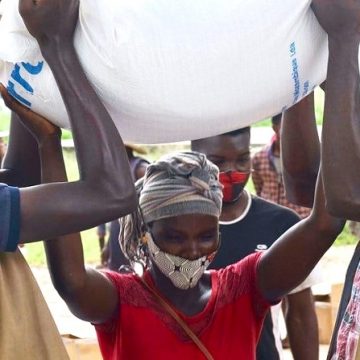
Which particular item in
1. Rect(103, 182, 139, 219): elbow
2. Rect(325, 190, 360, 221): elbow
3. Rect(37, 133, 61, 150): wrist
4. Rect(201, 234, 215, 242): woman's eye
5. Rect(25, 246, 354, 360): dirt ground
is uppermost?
Rect(37, 133, 61, 150): wrist

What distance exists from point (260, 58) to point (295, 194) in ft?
2.66

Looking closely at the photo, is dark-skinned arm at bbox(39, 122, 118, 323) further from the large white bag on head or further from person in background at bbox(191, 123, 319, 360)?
person in background at bbox(191, 123, 319, 360)

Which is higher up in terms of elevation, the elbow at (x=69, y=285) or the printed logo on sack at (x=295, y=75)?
the printed logo on sack at (x=295, y=75)

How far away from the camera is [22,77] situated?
2039 millimetres

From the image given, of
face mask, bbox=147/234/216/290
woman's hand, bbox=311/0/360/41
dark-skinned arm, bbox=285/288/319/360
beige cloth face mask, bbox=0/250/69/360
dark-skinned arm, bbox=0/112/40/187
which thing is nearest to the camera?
beige cloth face mask, bbox=0/250/69/360

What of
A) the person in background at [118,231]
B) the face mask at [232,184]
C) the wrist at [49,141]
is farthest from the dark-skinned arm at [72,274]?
the person in background at [118,231]

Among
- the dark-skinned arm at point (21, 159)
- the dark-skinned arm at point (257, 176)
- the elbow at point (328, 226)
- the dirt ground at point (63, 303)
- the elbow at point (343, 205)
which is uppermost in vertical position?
the dark-skinned arm at point (21, 159)

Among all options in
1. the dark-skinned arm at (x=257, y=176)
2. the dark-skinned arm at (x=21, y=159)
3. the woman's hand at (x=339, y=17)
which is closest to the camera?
the woman's hand at (x=339, y=17)

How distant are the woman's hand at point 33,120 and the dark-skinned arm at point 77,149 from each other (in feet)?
0.57

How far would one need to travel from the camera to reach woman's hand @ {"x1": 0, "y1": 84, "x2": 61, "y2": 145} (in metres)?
2.09

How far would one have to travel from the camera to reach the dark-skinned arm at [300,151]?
2.56 meters

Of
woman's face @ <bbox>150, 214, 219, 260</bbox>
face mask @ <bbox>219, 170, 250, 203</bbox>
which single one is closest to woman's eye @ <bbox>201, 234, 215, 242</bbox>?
woman's face @ <bbox>150, 214, 219, 260</bbox>

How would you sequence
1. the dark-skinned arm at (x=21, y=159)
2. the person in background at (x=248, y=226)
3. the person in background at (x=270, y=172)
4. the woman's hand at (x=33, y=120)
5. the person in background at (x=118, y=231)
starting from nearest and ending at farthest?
the woman's hand at (x=33, y=120) < the dark-skinned arm at (x=21, y=159) < the person in background at (x=248, y=226) < the person in background at (x=118, y=231) < the person in background at (x=270, y=172)

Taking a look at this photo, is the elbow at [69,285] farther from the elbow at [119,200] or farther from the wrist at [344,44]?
the wrist at [344,44]
